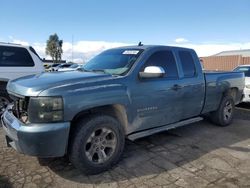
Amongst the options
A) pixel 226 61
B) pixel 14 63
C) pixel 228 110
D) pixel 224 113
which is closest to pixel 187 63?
pixel 224 113

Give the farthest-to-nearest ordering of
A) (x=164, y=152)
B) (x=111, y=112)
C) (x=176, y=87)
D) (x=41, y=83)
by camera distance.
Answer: (x=176, y=87), (x=164, y=152), (x=111, y=112), (x=41, y=83)

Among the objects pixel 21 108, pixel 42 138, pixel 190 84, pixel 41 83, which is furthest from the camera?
pixel 190 84

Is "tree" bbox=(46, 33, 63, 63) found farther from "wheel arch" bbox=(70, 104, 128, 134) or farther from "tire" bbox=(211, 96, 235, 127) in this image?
"wheel arch" bbox=(70, 104, 128, 134)


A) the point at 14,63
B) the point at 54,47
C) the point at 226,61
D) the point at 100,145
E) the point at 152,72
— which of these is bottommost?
the point at 100,145

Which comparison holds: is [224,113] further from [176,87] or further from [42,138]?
[42,138]

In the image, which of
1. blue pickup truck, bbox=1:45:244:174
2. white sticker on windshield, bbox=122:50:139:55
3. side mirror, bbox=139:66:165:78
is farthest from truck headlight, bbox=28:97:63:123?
white sticker on windshield, bbox=122:50:139:55

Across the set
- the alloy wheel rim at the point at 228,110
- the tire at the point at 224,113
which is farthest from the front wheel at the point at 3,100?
the alloy wheel rim at the point at 228,110

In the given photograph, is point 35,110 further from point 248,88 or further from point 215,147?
point 248,88

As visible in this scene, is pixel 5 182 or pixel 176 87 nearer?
pixel 5 182

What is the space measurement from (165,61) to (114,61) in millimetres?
945

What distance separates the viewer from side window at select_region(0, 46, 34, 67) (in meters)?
6.95

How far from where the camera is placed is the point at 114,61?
461 centimetres

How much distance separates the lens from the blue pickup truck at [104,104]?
320 centimetres

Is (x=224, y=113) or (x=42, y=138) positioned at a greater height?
(x=42, y=138)
